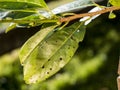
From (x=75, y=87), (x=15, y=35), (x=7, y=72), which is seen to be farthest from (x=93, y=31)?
Result: (x=15, y=35)

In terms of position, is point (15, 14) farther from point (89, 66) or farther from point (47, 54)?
point (89, 66)

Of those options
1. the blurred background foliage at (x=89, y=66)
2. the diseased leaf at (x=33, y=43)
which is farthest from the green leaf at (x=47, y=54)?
the blurred background foliage at (x=89, y=66)

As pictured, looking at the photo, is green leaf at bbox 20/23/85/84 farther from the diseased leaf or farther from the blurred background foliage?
the blurred background foliage

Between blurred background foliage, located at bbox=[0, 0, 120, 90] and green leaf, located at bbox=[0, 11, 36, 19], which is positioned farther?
blurred background foliage, located at bbox=[0, 0, 120, 90]

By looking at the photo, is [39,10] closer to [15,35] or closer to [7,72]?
[15,35]

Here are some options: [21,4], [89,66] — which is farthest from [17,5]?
[89,66]

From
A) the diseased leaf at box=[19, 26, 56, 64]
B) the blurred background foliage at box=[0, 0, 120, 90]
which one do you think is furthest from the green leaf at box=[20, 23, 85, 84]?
the blurred background foliage at box=[0, 0, 120, 90]
